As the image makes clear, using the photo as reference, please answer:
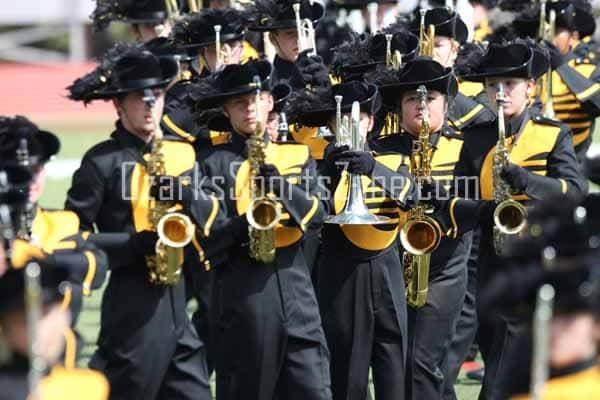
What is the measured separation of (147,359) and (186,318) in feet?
1.01

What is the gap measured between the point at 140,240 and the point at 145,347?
47 cm

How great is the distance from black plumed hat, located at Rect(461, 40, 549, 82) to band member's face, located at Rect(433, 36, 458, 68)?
1.45m

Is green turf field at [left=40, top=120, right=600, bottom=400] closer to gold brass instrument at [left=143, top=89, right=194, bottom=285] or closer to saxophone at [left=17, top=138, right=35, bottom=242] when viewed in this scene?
gold brass instrument at [left=143, top=89, right=194, bottom=285]

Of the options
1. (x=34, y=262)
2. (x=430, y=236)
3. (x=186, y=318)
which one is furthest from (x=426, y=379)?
(x=34, y=262)

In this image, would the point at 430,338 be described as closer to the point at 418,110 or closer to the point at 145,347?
the point at 418,110

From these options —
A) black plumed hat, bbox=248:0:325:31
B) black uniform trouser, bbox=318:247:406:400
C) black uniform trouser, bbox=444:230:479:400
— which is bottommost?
black uniform trouser, bbox=444:230:479:400

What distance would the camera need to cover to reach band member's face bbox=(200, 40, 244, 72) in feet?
36.0

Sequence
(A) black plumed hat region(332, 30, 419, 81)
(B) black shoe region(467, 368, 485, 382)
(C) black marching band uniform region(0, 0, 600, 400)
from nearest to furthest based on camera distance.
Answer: (C) black marching band uniform region(0, 0, 600, 400) → (A) black plumed hat region(332, 30, 419, 81) → (B) black shoe region(467, 368, 485, 382)

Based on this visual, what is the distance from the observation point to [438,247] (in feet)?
31.2

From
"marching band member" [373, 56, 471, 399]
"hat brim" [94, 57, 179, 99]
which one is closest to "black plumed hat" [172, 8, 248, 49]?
"marching band member" [373, 56, 471, 399]

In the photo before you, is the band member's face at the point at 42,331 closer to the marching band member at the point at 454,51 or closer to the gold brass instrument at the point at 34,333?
the gold brass instrument at the point at 34,333

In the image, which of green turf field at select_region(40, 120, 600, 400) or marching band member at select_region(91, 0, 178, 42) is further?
marching band member at select_region(91, 0, 178, 42)

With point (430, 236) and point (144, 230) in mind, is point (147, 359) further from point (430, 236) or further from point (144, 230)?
point (430, 236)

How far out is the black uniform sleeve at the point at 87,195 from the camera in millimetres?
8039
